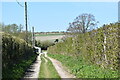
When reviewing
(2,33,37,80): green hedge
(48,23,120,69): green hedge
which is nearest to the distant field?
(2,33,37,80): green hedge

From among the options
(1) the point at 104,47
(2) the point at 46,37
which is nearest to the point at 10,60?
(1) the point at 104,47

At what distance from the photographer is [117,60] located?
11.2 m

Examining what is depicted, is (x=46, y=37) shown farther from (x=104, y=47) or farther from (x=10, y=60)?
(x=104, y=47)

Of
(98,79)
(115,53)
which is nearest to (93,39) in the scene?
(115,53)

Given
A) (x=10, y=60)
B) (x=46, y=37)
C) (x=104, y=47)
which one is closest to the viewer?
(x=104, y=47)

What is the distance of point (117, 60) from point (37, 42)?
8296cm

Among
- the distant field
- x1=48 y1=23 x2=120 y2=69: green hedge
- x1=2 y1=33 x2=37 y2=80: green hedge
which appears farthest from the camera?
the distant field

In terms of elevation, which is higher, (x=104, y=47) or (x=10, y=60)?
(x=104, y=47)

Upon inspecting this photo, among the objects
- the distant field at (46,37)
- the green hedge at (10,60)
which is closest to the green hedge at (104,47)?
the green hedge at (10,60)

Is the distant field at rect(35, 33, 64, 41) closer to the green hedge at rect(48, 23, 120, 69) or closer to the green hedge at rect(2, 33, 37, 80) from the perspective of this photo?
the green hedge at rect(2, 33, 37, 80)

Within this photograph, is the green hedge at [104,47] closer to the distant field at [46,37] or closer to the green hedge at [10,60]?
the green hedge at [10,60]

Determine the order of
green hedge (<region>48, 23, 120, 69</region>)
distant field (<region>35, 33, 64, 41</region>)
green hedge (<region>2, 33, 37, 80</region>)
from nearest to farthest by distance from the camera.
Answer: green hedge (<region>48, 23, 120, 69</region>) < green hedge (<region>2, 33, 37, 80</region>) < distant field (<region>35, 33, 64, 41</region>)

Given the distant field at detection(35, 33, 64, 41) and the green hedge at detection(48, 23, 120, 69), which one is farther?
the distant field at detection(35, 33, 64, 41)

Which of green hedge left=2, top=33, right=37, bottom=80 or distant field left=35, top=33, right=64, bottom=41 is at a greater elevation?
distant field left=35, top=33, right=64, bottom=41
